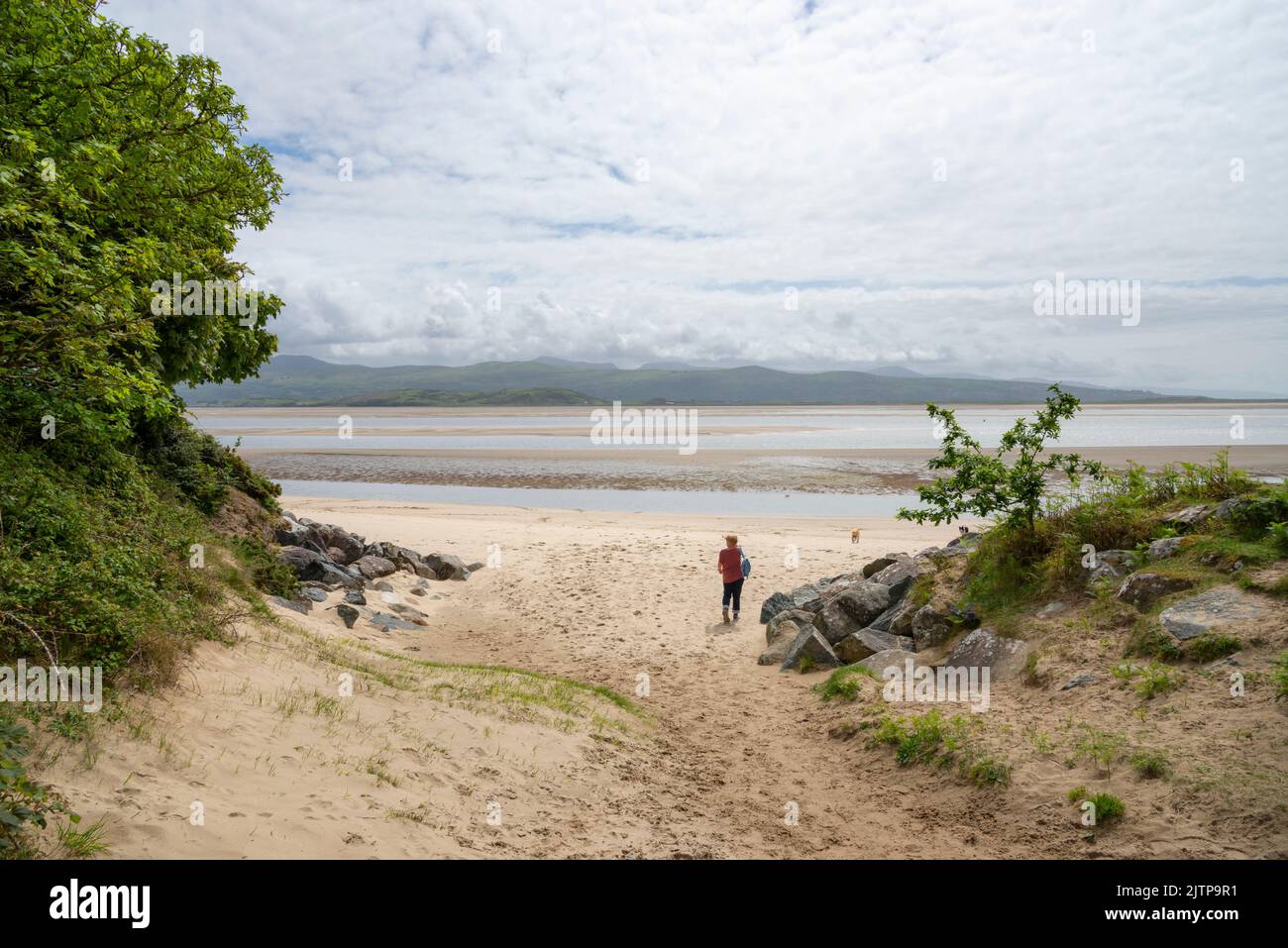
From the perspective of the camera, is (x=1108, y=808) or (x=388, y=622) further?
(x=388, y=622)

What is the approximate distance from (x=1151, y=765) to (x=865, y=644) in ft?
19.1

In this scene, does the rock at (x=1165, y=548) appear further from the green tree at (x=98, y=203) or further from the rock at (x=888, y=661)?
the green tree at (x=98, y=203)

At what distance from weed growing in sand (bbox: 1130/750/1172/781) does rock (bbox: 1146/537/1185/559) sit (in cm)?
442

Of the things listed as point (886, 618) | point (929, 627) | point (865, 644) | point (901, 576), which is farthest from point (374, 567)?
point (929, 627)

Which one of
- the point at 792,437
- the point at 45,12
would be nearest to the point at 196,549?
the point at 45,12

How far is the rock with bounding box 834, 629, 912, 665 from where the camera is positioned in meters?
12.3

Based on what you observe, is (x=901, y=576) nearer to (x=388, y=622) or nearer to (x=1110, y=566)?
(x=1110, y=566)

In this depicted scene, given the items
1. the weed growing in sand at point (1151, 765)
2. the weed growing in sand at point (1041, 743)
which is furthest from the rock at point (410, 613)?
the weed growing in sand at point (1151, 765)

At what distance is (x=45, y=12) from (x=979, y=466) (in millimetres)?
13390

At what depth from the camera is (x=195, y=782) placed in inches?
229

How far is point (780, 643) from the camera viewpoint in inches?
553

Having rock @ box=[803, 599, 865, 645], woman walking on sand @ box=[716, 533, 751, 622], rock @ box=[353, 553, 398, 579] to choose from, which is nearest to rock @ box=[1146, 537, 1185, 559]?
rock @ box=[803, 599, 865, 645]

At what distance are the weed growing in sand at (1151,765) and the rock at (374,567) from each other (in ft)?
Result: 53.3

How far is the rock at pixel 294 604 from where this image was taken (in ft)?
44.7
